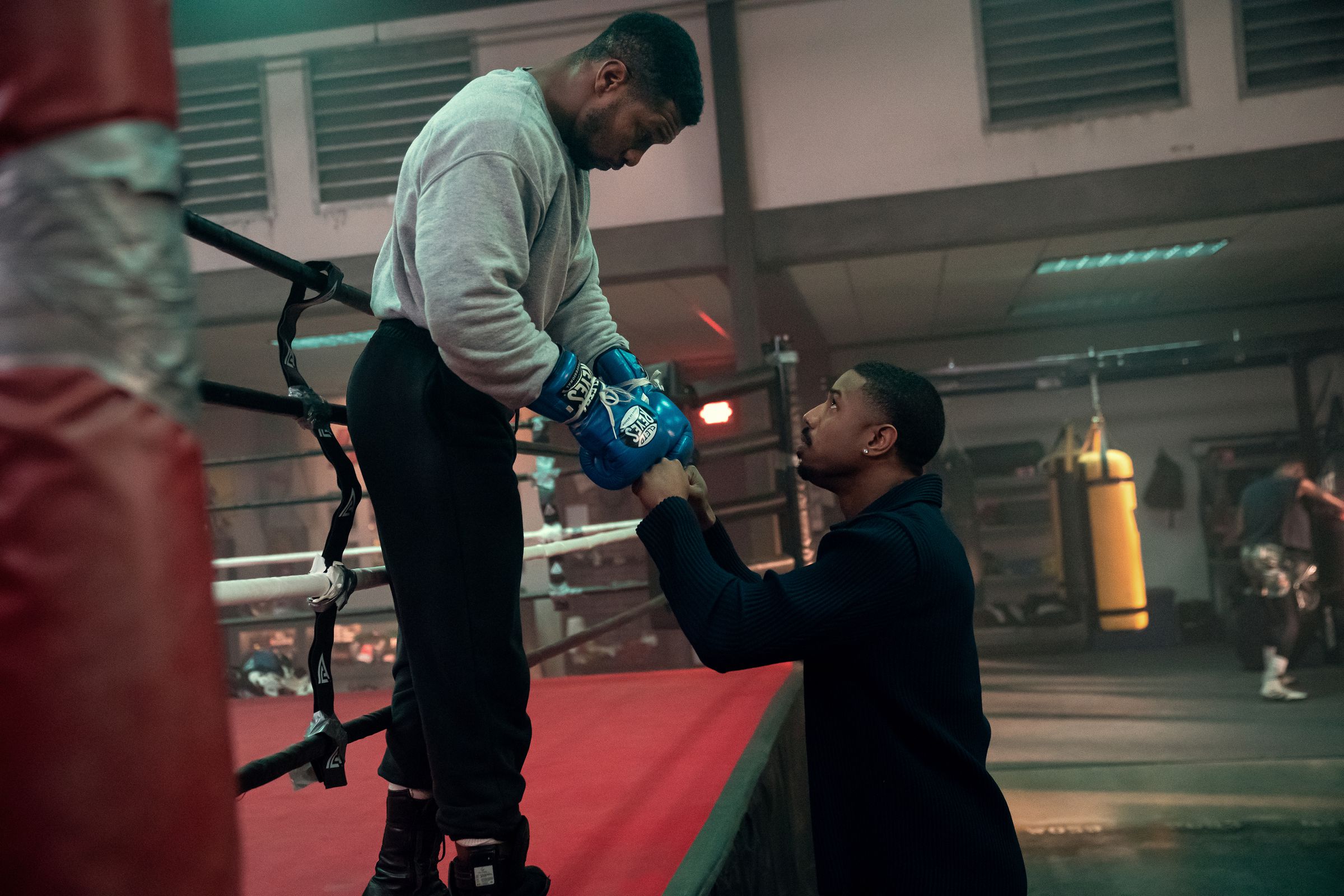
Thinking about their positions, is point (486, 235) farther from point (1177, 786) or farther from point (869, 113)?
point (869, 113)

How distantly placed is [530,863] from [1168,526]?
939 cm

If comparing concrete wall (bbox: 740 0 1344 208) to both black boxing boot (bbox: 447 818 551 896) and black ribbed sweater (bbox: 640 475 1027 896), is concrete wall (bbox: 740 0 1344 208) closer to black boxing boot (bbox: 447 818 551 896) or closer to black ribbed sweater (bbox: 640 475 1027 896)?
black ribbed sweater (bbox: 640 475 1027 896)

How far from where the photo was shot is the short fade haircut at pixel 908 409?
1.40m

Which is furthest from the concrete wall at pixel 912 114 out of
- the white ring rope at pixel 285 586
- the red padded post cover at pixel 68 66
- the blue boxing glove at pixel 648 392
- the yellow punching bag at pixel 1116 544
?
the red padded post cover at pixel 68 66

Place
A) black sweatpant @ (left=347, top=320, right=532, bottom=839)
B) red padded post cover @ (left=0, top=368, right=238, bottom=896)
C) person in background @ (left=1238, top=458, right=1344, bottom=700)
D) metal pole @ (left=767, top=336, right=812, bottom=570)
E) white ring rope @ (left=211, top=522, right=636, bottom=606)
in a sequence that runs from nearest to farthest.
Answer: red padded post cover @ (left=0, top=368, right=238, bottom=896), white ring rope @ (left=211, top=522, right=636, bottom=606), black sweatpant @ (left=347, top=320, right=532, bottom=839), metal pole @ (left=767, top=336, right=812, bottom=570), person in background @ (left=1238, top=458, right=1344, bottom=700)

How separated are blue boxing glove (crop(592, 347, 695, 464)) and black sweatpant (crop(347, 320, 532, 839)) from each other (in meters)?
0.19

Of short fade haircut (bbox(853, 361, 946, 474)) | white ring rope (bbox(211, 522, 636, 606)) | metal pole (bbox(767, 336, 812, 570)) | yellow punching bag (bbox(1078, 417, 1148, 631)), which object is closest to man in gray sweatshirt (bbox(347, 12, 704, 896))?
white ring rope (bbox(211, 522, 636, 606))

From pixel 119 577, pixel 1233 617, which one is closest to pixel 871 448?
pixel 119 577

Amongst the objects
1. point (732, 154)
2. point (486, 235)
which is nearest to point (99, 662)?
point (486, 235)

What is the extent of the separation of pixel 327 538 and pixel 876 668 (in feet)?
2.38

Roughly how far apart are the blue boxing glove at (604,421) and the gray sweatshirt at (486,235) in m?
0.03

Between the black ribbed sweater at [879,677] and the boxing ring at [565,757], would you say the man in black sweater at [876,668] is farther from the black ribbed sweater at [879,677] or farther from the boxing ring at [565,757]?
the boxing ring at [565,757]

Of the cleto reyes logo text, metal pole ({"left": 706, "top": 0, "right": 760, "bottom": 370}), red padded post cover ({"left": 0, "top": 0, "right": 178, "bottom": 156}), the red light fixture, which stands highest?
metal pole ({"left": 706, "top": 0, "right": 760, "bottom": 370})

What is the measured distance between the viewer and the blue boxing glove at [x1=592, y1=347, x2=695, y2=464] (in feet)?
3.84
